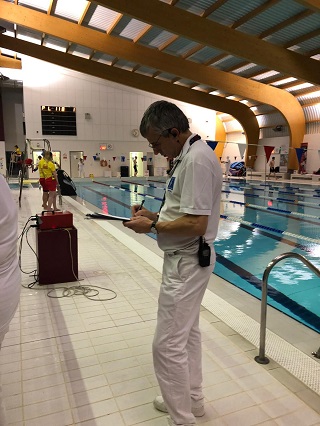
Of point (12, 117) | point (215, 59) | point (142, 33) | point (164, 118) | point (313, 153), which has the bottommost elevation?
point (164, 118)

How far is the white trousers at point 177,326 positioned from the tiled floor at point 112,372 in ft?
1.16

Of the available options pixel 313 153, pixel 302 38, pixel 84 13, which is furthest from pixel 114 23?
pixel 313 153

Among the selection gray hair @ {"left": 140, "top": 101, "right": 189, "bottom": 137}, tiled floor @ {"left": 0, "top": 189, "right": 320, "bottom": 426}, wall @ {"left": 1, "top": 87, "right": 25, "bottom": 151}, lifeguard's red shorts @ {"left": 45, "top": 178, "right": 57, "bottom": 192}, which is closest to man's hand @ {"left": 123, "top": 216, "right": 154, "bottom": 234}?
gray hair @ {"left": 140, "top": 101, "right": 189, "bottom": 137}

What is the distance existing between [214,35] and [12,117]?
63.1 ft

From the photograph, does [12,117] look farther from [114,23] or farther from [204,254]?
[204,254]

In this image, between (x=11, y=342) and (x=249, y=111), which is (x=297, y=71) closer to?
(x=249, y=111)

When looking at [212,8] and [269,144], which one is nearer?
[212,8]

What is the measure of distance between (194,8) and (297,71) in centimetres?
446

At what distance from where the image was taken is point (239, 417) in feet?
5.99

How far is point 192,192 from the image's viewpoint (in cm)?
144

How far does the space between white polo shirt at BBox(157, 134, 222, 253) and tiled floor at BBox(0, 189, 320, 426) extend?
3.29ft

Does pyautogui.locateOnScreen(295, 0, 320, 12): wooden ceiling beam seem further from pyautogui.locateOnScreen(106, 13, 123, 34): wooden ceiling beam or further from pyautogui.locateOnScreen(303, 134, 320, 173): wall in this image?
pyautogui.locateOnScreen(303, 134, 320, 173): wall

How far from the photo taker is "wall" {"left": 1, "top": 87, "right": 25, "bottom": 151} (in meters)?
24.9

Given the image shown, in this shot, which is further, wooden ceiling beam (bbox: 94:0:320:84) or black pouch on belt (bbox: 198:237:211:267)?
wooden ceiling beam (bbox: 94:0:320:84)
